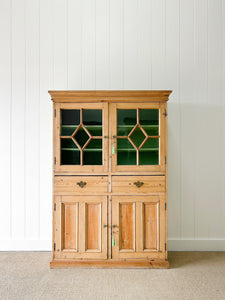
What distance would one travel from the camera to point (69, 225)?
7.79 ft

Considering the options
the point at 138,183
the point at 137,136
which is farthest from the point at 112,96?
the point at 138,183

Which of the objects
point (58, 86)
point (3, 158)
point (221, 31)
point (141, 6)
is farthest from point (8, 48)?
point (221, 31)

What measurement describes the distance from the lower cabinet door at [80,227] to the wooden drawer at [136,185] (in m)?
0.18

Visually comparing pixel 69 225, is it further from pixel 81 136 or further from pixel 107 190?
pixel 81 136

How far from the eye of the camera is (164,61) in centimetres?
289

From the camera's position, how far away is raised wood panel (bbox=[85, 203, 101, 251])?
2.37 meters

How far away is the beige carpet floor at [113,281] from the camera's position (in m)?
1.93

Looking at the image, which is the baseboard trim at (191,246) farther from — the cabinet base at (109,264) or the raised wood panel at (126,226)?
the raised wood panel at (126,226)

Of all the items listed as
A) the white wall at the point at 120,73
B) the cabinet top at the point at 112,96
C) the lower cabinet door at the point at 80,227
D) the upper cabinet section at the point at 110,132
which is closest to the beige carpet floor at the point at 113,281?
the lower cabinet door at the point at 80,227

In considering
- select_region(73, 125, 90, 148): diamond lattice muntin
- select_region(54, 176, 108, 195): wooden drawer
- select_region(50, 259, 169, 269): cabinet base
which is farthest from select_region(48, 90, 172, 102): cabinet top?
select_region(50, 259, 169, 269): cabinet base

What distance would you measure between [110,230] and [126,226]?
0.53 feet

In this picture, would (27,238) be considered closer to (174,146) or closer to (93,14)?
(174,146)

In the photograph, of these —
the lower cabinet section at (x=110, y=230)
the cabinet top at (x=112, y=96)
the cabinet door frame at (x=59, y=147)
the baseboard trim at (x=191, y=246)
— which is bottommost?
the baseboard trim at (x=191, y=246)

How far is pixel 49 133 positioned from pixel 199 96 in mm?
1821
